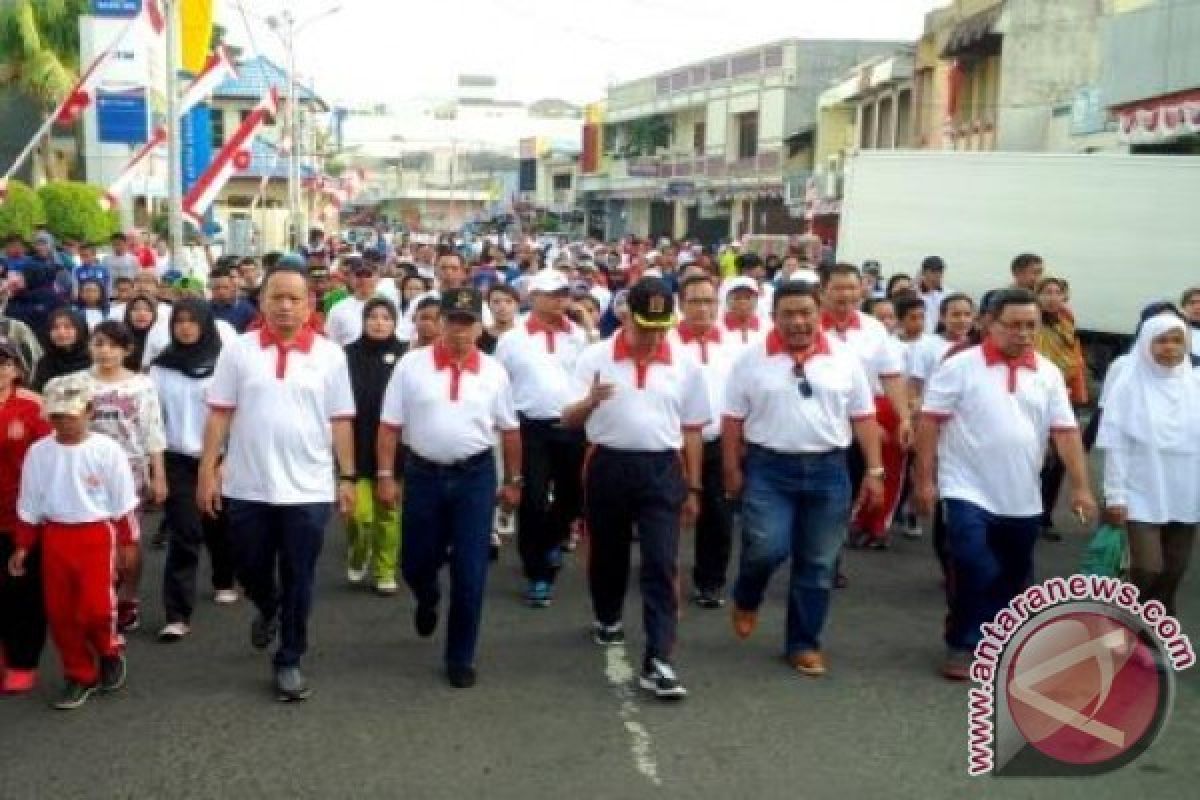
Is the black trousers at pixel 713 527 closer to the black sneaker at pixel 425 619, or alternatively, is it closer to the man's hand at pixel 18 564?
the black sneaker at pixel 425 619

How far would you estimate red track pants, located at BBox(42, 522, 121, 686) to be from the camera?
19.2ft

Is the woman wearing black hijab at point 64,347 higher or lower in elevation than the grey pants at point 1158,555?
higher

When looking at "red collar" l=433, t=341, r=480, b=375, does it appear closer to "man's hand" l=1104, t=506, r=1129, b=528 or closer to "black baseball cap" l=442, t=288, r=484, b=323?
"black baseball cap" l=442, t=288, r=484, b=323

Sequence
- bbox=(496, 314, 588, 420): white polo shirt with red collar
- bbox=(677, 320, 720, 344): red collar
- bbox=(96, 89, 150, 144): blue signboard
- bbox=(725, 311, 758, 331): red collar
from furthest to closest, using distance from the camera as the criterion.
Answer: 1. bbox=(96, 89, 150, 144): blue signboard
2. bbox=(725, 311, 758, 331): red collar
3. bbox=(496, 314, 588, 420): white polo shirt with red collar
4. bbox=(677, 320, 720, 344): red collar

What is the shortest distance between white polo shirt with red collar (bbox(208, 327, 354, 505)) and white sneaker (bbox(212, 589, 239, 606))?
168cm

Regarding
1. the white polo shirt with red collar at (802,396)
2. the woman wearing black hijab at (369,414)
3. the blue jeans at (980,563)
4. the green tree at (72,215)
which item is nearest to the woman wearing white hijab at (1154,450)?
the blue jeans at (980,563)

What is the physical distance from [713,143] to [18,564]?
50489 millimetres

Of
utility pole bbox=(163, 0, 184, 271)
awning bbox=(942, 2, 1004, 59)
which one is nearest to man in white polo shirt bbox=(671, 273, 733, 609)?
utility pole bbox=(163, 0, 184, 271)

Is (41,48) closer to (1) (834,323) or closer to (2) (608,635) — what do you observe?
(1) (834,323)

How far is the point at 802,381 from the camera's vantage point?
6.30m

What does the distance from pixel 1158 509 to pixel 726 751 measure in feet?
8.57

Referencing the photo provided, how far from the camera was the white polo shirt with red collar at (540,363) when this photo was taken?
7.98 m

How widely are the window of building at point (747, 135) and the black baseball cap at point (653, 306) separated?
4572 cm

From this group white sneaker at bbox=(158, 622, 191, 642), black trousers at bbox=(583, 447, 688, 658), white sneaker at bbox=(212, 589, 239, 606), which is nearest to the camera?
black trousers at bbox=(583, 447, 688, 658)
